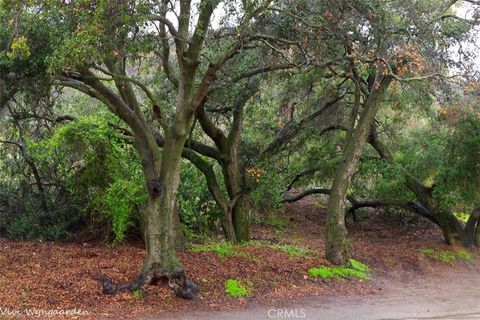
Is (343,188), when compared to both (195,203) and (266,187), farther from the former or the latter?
(195,203)

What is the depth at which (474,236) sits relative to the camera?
1834 cm

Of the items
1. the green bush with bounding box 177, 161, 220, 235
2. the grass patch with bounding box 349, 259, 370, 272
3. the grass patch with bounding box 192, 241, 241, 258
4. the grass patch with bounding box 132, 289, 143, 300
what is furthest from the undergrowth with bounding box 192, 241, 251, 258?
the grass patch with bounding box 132, 289, 143, 300

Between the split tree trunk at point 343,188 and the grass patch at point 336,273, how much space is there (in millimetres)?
432

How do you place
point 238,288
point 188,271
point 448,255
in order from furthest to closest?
point 448,255 < point 188,271 < point 238,288

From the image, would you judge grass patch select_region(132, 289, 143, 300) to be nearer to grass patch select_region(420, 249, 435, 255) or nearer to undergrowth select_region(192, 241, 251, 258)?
undergrowth select_region(192, 241, 251, 258)

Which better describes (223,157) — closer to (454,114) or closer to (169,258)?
(169,258)

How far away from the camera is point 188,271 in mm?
11078

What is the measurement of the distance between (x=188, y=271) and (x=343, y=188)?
4.98 meters

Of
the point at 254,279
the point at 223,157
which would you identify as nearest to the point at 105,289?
the point at 254,279

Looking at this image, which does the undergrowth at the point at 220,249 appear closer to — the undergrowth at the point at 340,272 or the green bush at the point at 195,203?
the green bush at the point at 195,203

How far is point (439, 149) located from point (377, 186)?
2.66 meters

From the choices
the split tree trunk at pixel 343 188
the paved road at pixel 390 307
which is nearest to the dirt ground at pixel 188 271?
the paved road at pixel 390 307

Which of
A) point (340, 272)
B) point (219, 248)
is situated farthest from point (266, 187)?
point (340, 272)

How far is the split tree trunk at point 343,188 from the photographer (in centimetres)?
1370
